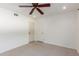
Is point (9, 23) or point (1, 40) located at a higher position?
point (9, 23)

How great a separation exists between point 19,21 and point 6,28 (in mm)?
1199

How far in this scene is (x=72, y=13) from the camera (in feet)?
16.0

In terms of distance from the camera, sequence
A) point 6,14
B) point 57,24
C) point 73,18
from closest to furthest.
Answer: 1. point 6,14
2. point 73,18
3. point 57,24

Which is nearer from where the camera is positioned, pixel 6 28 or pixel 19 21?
pixel 6 28

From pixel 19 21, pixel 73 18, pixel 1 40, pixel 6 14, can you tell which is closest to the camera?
pixel 1 40

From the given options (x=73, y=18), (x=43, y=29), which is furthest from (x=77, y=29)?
(x=43, y=29)

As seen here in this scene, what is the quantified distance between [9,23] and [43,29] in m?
3.06

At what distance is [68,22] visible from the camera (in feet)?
→ 16.6

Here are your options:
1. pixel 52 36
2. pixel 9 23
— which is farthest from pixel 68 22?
pixel 9 23

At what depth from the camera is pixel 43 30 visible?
677cm

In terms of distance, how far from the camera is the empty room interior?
4027 mm

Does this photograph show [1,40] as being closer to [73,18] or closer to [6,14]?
[6,14]

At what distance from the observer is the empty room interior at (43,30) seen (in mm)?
4027

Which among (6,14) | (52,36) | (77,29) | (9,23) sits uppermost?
(6,14)
